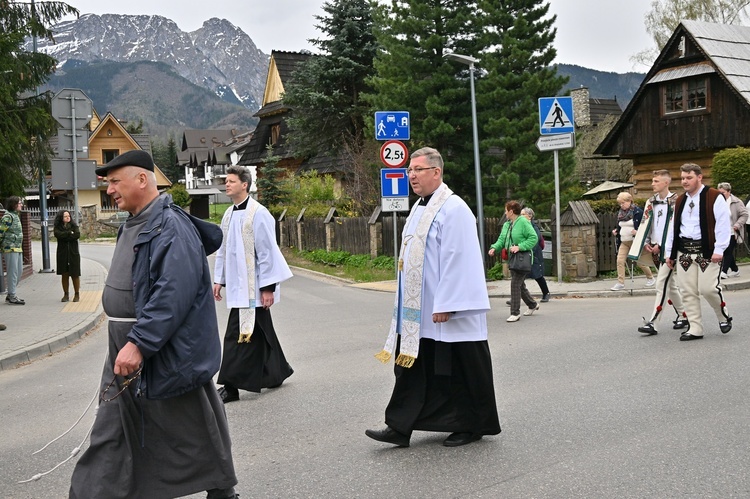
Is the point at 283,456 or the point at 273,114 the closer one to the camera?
the point at 283,456

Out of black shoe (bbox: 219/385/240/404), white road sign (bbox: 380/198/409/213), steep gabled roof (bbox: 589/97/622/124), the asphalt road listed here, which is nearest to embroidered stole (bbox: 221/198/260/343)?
black shoe (bbox: 219/385/240/404)

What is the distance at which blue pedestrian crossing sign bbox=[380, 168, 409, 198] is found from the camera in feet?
60.2

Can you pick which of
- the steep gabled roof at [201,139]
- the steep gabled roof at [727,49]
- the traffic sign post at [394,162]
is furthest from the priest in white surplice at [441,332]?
the steep gabled roof at [201,139]

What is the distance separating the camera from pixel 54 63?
16.3 m

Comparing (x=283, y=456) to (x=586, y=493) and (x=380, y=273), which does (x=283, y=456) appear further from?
(x=380, y=273)

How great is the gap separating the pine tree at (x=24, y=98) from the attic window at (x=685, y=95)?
20876 mm

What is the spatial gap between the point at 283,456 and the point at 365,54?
27.1m

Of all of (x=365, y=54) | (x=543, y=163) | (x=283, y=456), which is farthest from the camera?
(x=365, y=54)

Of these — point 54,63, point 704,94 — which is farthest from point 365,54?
point 54,63

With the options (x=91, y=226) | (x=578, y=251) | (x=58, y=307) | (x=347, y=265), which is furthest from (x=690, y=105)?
(x=91, y=226)

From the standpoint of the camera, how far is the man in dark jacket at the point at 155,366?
398 cm

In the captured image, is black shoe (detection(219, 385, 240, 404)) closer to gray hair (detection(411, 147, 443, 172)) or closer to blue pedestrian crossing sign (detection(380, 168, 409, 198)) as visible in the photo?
gray hair (detection(411, 147, 443, 172))

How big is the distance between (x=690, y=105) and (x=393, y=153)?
628 inches

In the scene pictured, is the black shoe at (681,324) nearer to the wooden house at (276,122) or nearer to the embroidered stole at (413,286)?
the embroidered stole at (413,286)
